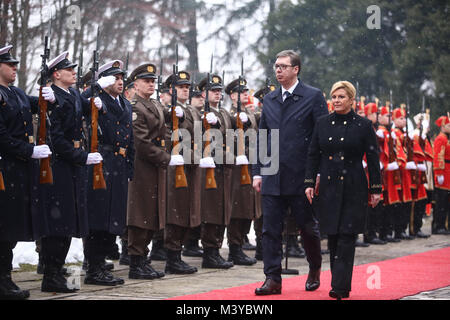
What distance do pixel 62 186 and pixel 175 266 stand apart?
77.9 inches

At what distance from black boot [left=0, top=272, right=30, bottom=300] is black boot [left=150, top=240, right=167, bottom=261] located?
11.9ft

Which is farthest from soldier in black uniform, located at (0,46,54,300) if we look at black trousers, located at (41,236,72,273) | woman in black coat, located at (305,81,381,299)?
woman in black coat, located at (305,81,381,299)

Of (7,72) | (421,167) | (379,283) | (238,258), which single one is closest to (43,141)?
(7,72)

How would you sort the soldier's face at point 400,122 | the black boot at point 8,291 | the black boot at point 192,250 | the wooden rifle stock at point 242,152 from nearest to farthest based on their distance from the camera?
1. the black boot at point 8,291
2. the wooden rifle stock at point 242,152
3. the black boot at point 192,250
4. the soldier's face at point 400,122

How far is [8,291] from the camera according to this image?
→ 6848mm

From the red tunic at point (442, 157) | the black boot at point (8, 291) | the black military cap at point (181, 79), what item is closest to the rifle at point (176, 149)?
the black military cap at point (181, 79)

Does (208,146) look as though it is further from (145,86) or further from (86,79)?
(86,79)

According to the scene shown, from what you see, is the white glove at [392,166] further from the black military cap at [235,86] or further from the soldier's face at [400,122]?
the black military cap at [235,86]

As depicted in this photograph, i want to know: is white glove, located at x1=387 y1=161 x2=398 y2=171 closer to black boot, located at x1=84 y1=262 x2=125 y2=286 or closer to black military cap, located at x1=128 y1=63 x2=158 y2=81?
black military cap, located at x1=128 y1=63 x2=158 y2=81

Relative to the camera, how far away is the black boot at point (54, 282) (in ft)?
23.9

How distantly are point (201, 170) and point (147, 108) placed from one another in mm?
1595

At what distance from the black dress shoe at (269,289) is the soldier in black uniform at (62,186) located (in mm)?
1690
